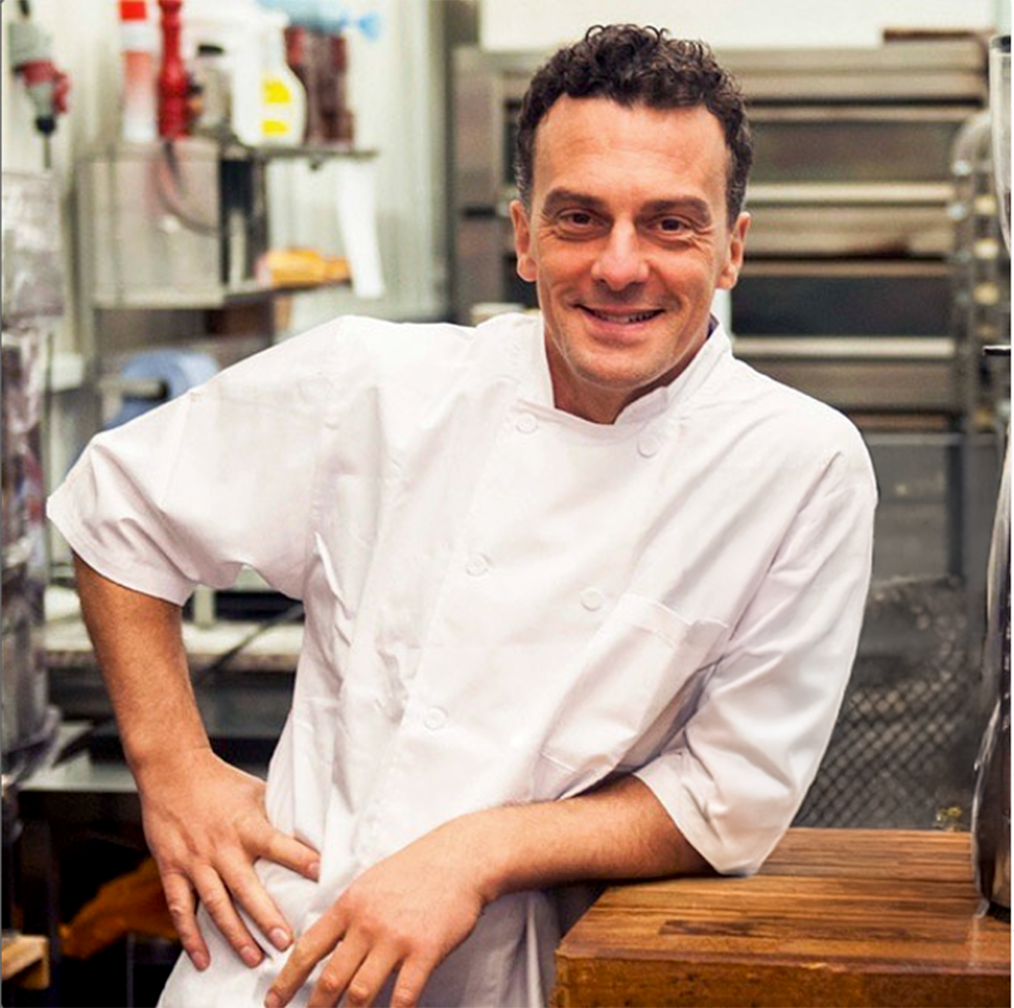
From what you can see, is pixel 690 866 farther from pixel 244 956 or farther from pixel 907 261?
pixel 907 261

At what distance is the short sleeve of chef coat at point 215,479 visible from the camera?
1.57m

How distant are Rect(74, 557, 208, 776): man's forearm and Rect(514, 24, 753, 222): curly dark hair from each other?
0.52 m

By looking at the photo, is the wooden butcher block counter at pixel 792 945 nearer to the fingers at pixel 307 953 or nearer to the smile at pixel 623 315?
the fingers at pixel 307 953

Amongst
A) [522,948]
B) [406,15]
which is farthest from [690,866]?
[406,15]

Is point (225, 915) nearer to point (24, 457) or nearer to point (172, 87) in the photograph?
point (24, 457)

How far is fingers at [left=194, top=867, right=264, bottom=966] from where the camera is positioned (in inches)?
59.4

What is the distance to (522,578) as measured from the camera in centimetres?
149

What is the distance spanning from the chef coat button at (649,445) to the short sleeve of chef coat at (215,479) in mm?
268

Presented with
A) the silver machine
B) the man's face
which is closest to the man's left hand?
the man's face

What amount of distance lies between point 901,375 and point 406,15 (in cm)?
191

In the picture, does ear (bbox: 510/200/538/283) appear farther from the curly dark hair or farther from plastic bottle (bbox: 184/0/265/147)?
plastic bottle (bbox: 184/0/265/147)

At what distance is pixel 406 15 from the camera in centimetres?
550

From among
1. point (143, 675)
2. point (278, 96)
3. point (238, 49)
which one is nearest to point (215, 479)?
point (143, 675)

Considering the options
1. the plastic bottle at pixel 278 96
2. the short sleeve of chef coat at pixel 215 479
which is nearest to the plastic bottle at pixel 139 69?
the plastic bottle at pixel 278 96
